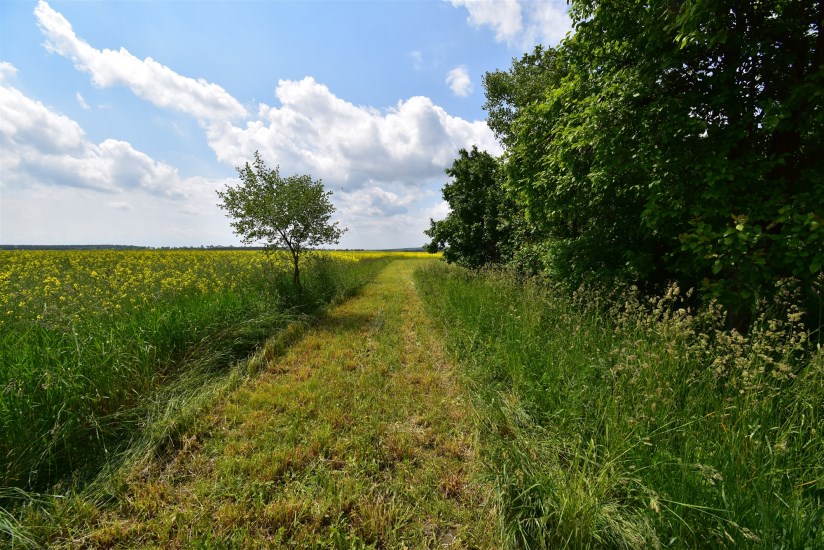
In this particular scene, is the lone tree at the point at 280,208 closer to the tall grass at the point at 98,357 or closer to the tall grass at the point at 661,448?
the tall grass at the point at 98,357

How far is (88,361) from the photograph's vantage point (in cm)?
382

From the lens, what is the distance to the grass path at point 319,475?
2.40m

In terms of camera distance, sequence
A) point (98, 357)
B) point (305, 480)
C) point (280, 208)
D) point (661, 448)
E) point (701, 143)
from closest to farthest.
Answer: point (661, 448), point (305, 480), point (98, 357), point (701, 143), point (280, 208)

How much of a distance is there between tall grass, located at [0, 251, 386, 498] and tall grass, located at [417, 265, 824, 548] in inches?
169

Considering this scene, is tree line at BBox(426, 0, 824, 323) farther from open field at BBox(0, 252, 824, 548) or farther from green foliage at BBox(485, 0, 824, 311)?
open field at BBox(0, 252, 824, 548)

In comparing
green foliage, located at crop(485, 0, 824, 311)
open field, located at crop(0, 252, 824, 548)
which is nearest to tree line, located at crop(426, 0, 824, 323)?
green foliage, located at crop(485, 0, 824, 311)

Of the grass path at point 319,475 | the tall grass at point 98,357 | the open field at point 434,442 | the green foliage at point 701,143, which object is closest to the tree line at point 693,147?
the green foliage at point 701,143

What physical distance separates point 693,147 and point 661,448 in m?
4.39

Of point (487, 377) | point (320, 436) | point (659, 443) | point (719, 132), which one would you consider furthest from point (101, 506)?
point (719, 132)

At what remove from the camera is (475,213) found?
1498cm

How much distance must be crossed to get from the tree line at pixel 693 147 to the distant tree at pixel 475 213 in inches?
286

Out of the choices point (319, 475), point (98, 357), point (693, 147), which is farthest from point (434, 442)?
point (693, 147)

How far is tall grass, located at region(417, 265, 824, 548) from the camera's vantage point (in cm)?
201

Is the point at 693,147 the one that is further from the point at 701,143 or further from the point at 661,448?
the point at 661,448
